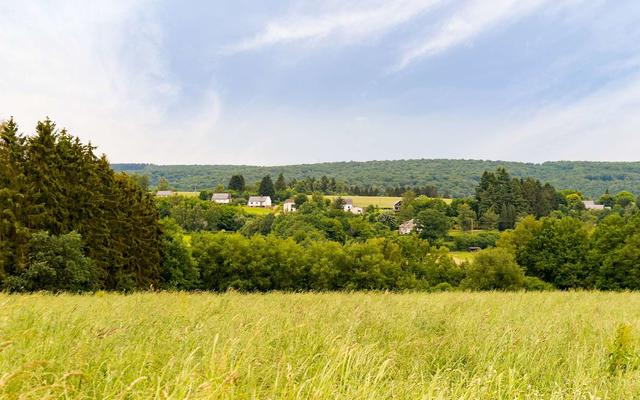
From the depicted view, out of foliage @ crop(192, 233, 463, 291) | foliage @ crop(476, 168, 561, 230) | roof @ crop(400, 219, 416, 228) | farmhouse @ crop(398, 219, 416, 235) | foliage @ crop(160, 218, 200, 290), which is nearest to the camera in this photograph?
foliage @ crop(160, 218, 200, 290)

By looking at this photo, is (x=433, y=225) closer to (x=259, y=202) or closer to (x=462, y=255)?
(x=462, y=255)

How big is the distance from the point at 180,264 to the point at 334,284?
17573 millimetres

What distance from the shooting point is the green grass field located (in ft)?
9.48

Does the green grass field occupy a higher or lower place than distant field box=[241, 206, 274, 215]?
higher

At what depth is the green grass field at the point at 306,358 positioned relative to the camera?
2.89 m

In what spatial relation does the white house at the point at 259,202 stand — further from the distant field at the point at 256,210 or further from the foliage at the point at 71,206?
the foliage at the point at 71,206

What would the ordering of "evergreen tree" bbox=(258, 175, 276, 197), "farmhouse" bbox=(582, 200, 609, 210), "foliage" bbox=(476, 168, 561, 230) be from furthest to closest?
"evergreen tree" bbox=(258, 175, 276, 197)
"farmhouse" bbox=(582, 200, 609, 210)
"foliage" bbox=(476, 168, 561, 230)

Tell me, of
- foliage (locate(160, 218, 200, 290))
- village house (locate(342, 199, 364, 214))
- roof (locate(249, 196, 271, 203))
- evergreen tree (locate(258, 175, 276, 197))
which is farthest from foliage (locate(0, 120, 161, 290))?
evergreen tree (locate(258, 175, 276, 197))

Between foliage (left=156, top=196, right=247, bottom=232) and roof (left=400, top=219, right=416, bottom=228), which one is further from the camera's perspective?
roof (left=400, top=219, right=416, bottom=228)

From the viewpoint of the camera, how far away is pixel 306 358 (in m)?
3.83

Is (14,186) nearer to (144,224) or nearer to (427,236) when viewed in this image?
(144,224)

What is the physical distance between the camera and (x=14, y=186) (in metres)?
28.1

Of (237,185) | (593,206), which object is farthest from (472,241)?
(237,185)

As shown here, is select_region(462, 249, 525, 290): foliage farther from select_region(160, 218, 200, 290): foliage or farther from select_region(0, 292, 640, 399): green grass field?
select_region(0, 292, 640, 399): green grass field
